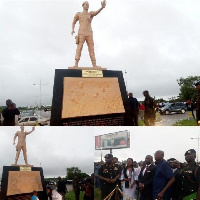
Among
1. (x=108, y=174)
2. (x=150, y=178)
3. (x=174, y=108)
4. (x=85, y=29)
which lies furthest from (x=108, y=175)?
(x=174, y=108)

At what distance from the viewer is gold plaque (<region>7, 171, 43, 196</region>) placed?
5258 millimetres

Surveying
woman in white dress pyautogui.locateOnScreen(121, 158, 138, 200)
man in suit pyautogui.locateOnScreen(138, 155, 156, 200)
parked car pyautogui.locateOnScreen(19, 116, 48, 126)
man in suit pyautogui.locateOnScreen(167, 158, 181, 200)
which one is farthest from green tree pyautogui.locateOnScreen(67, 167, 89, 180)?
parked car pyautogui.locateOnScreen(19, 116, 48, 126)

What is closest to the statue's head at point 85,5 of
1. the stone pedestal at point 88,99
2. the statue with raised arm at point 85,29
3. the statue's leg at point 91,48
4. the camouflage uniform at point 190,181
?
the statue with raised arm at point 85,29

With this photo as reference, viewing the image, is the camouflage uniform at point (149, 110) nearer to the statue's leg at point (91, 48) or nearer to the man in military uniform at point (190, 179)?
the statue's leg at point (91, 48)

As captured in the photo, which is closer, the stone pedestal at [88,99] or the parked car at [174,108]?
the stone pedestal at [88,99]

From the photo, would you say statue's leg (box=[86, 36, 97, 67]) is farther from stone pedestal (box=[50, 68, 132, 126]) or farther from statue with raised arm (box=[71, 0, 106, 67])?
stone pedestal (box=[50, 68, 132, 126])

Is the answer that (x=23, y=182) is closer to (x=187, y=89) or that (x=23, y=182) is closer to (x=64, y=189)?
(x=64, y=189)

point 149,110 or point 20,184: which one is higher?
point 149,110

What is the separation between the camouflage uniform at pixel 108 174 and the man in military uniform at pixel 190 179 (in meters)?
0.96

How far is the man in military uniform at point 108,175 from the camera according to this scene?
16.8ft

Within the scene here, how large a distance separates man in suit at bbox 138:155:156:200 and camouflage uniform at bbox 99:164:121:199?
36 centimetres

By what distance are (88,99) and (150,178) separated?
1.81 metres

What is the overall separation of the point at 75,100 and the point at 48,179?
1513 mm

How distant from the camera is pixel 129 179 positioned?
5203mm
